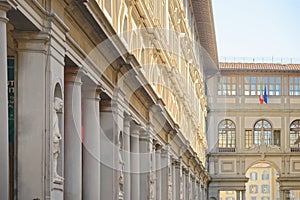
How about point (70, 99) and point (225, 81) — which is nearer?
point (70, 99)

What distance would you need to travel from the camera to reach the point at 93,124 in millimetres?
19375

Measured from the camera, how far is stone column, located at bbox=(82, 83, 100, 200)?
62.6 ft

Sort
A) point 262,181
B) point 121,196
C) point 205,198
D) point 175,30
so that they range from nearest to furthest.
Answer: point 121,196
point 175,30
point 205,198
point 262,181

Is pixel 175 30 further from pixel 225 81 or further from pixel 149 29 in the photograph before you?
pixel 225 81

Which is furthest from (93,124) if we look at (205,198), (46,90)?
(205,198)

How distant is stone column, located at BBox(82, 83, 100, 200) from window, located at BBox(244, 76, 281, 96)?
54.9 metres

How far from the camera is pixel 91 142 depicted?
19312 mm

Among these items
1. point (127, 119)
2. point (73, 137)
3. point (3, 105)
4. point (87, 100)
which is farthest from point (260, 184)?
point (3, 105)

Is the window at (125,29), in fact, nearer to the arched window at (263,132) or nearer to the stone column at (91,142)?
the stone column at (91,142)

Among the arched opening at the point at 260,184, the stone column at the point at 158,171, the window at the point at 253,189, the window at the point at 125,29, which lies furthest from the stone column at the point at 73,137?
the window at the point at 253,189

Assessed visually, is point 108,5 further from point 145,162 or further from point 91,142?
point 145,162

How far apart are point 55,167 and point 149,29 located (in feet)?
50.6

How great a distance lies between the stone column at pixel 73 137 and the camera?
16.5m

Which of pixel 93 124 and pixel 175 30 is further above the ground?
pixel 175 30
